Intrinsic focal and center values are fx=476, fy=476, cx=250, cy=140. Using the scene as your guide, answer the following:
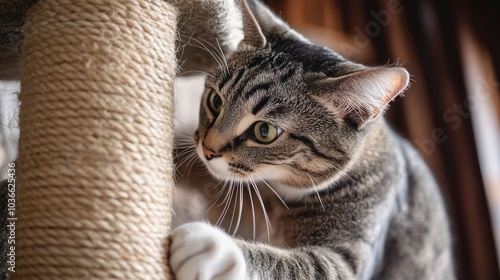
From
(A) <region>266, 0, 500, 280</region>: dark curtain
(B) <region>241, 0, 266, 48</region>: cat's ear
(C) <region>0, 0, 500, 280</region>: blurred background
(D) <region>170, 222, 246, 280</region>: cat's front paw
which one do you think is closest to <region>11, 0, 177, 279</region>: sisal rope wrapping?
(D) <region>170, 222, 246, 280</region>: cat's front paw

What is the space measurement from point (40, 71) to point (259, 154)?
0.43 m

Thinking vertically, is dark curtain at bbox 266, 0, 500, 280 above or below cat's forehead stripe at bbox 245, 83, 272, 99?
below

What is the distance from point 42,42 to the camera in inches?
31.9

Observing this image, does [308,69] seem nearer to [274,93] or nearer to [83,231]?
[274,93]

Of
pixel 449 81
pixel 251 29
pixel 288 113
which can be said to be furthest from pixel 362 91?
pixel 449 81

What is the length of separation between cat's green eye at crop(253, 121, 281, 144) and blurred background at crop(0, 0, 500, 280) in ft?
3.86

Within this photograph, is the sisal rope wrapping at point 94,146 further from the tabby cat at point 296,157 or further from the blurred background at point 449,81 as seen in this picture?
the blurred background at point 449,81

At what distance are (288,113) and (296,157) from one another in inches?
3.9

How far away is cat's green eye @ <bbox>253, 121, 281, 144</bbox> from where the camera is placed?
0.96 meters

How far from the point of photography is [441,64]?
2.44m

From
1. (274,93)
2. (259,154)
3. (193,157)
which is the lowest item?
(193,157)

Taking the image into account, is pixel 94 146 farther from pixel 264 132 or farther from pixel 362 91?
pixel 362 91

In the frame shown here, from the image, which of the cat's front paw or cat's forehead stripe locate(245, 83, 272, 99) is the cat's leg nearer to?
the cat's front paw

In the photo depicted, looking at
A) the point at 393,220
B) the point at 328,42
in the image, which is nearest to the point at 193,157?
the point at 393,220
